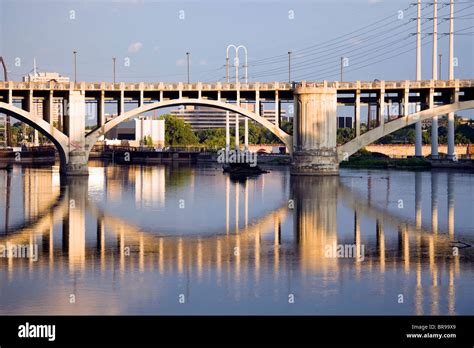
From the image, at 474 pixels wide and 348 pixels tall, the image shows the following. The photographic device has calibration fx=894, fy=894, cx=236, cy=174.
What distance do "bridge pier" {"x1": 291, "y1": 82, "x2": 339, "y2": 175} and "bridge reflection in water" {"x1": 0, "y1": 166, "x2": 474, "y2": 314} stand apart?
2705cm

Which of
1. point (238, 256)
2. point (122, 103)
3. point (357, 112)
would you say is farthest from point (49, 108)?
point (238, 256)

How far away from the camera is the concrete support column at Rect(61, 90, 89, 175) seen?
95625 millimetres

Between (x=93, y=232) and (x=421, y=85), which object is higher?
(x=421, y=85)

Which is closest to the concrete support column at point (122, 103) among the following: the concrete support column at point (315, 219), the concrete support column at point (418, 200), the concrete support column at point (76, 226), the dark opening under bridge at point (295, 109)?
the dark opening under bridge at point (295, 109)

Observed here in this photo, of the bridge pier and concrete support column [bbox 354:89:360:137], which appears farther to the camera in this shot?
concrete support column [bbox 354:89:360:137]

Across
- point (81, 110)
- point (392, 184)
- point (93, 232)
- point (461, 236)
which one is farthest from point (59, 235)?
point (81, 110)

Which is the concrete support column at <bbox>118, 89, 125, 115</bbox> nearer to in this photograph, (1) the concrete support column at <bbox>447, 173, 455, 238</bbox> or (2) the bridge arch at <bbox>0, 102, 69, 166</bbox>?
(2) the bridge arch at <bbox>0, 102, 69, 166</bbox>

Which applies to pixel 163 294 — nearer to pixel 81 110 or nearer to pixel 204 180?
pixel 204 180

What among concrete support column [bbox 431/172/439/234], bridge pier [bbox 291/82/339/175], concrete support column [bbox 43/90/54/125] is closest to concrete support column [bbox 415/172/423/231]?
concrete support column [bbox 431/172/439/234]

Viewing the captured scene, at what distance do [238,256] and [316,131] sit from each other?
60.5m

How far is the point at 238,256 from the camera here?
3653cm

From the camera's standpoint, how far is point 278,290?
29.2 metres
